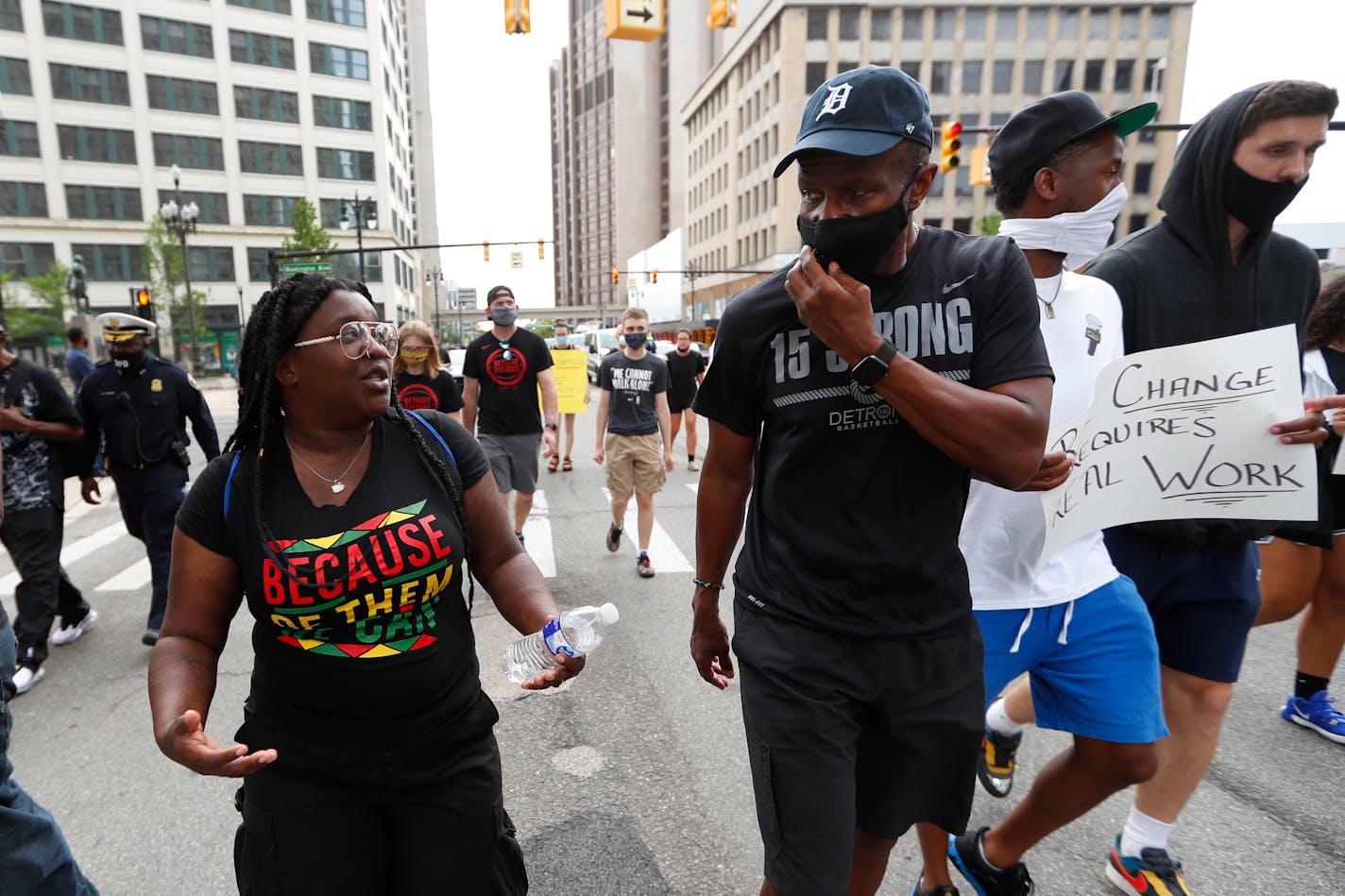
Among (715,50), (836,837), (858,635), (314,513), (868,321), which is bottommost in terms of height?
(836,837)

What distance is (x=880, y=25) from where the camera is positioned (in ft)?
183

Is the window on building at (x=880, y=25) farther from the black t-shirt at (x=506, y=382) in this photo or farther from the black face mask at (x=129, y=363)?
the black face mask at (x=129, y=363)

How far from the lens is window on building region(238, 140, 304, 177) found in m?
50.7

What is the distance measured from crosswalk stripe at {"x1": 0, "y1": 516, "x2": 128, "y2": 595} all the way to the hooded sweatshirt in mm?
8000

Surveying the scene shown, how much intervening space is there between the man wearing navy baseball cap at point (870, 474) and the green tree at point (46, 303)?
174 feet

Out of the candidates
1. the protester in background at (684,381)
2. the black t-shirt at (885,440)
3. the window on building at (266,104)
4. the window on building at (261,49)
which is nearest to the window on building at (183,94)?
the window on building at (266,104)

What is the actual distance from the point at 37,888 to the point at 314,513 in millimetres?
1195

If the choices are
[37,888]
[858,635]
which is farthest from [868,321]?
[37,888]

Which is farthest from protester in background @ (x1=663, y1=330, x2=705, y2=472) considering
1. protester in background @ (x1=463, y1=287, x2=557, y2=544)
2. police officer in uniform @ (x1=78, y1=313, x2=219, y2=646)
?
police officer in uniform @ (x1=78, y1=313, x2=219, y2=646)

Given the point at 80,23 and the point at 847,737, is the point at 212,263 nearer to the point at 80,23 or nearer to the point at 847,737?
the point at 80,23

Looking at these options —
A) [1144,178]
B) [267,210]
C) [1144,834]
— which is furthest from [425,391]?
[1144,178]

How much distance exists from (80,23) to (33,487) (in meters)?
57.8

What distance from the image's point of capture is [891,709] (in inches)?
70.6

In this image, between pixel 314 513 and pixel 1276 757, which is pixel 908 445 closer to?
pixel 314 513
